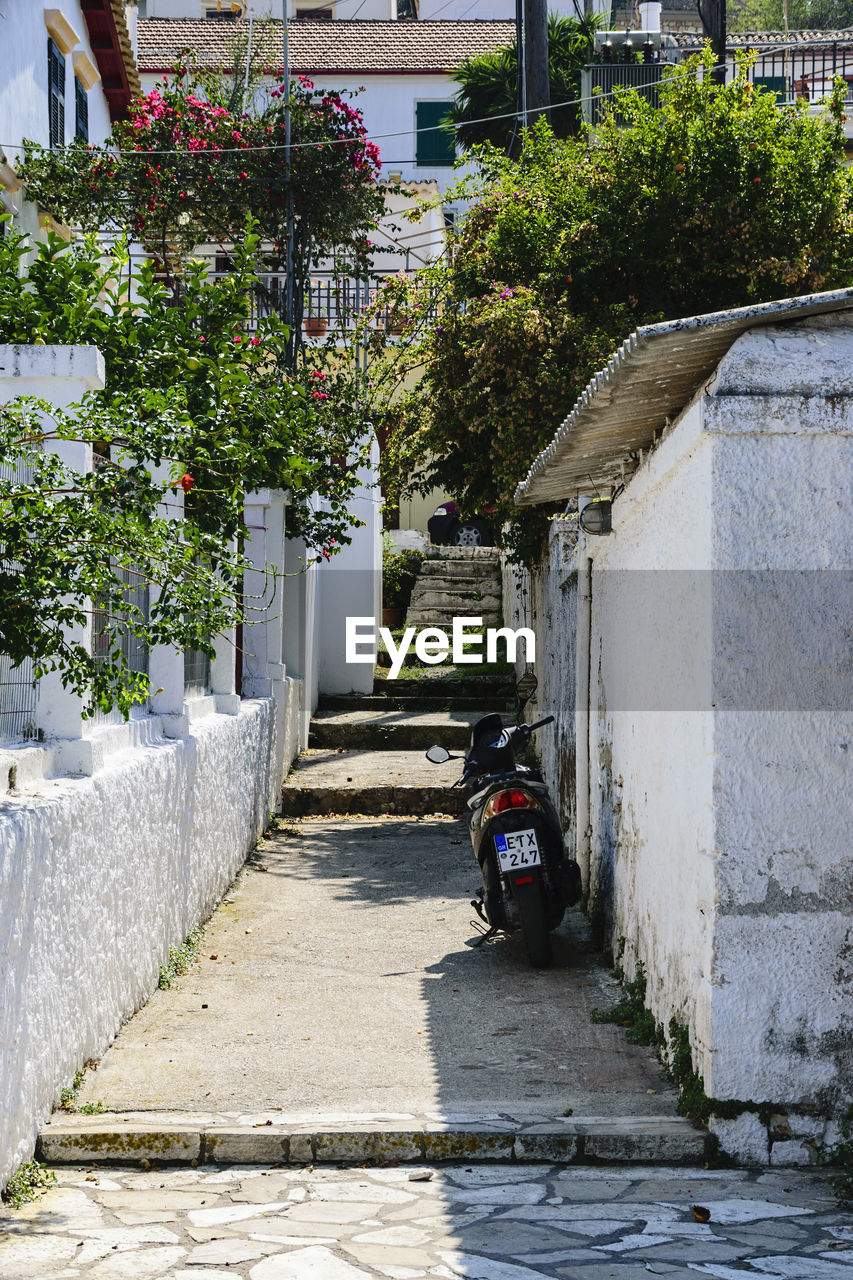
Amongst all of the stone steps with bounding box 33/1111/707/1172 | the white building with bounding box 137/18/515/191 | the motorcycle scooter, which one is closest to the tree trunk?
the motorcycle scooter

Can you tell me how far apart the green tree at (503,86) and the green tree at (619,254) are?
1458 cm

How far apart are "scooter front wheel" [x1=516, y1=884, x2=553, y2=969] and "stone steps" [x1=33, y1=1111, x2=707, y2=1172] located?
2.52 m

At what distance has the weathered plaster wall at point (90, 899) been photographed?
15.2 feet

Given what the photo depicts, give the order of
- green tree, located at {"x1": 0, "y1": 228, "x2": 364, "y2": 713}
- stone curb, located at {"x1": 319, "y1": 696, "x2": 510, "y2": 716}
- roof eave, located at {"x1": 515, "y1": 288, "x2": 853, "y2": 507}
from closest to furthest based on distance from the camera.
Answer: green tree, located at {"x1": 0, "y1": 228, "x2": 364, "y2": 713} → roof eave, located at {"x1": 515, "y1": 288, "x2": 853, "y2": 507} → stone curb, located at {"x1": 319, "y1": 696, "x2": 510, "y2": 716}

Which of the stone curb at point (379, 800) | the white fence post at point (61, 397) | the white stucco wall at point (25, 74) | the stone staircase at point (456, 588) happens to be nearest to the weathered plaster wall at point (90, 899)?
the white fence post at point (61, 397)

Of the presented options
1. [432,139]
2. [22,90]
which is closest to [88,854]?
[22,90]

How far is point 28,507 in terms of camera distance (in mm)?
4426

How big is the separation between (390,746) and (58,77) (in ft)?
27.1

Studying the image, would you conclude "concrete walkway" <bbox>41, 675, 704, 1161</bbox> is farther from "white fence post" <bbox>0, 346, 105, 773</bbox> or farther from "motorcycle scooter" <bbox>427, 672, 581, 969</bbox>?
"white fence post" <bbox>0, 346, 105, 773</bbox>

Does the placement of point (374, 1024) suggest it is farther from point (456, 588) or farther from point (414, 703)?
point (456, 588)

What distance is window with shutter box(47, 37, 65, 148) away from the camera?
14.7 meters

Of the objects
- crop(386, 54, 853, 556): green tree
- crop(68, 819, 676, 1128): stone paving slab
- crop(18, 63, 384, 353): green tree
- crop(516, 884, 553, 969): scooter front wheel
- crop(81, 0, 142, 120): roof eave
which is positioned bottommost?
crop(68, 819, 676, 1128): stone paving slab

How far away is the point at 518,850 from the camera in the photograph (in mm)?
7516

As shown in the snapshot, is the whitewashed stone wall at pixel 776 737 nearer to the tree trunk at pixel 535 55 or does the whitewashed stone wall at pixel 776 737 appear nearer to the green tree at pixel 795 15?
the tree trunk at pixel 535 55
